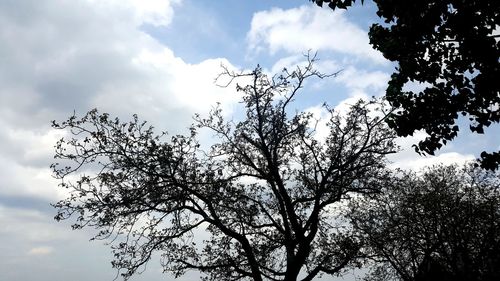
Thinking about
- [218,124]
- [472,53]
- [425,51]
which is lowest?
[472,53]

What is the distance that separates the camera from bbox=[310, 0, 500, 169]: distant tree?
9.47 metres

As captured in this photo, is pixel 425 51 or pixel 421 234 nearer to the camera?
pixel 425 51

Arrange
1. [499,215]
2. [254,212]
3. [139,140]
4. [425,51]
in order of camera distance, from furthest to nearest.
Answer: [499,215] → [254,212] → [139,140] → [425,51]

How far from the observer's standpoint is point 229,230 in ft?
57.3

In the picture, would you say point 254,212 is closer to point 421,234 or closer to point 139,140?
point 139,140

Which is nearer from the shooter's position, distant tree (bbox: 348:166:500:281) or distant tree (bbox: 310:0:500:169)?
distant tree (bbox: 310:0:500:169)

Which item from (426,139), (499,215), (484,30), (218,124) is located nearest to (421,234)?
(499,215)

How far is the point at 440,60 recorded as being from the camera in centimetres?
1071

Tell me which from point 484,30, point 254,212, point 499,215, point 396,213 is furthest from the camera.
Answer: point 396,213

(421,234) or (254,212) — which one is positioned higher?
(421,234)

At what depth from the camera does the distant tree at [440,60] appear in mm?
9469

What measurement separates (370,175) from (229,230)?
7.23 meters

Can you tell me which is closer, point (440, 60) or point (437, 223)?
point (440, 60)

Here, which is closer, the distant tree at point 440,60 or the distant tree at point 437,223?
the distant tree at point 440,60
